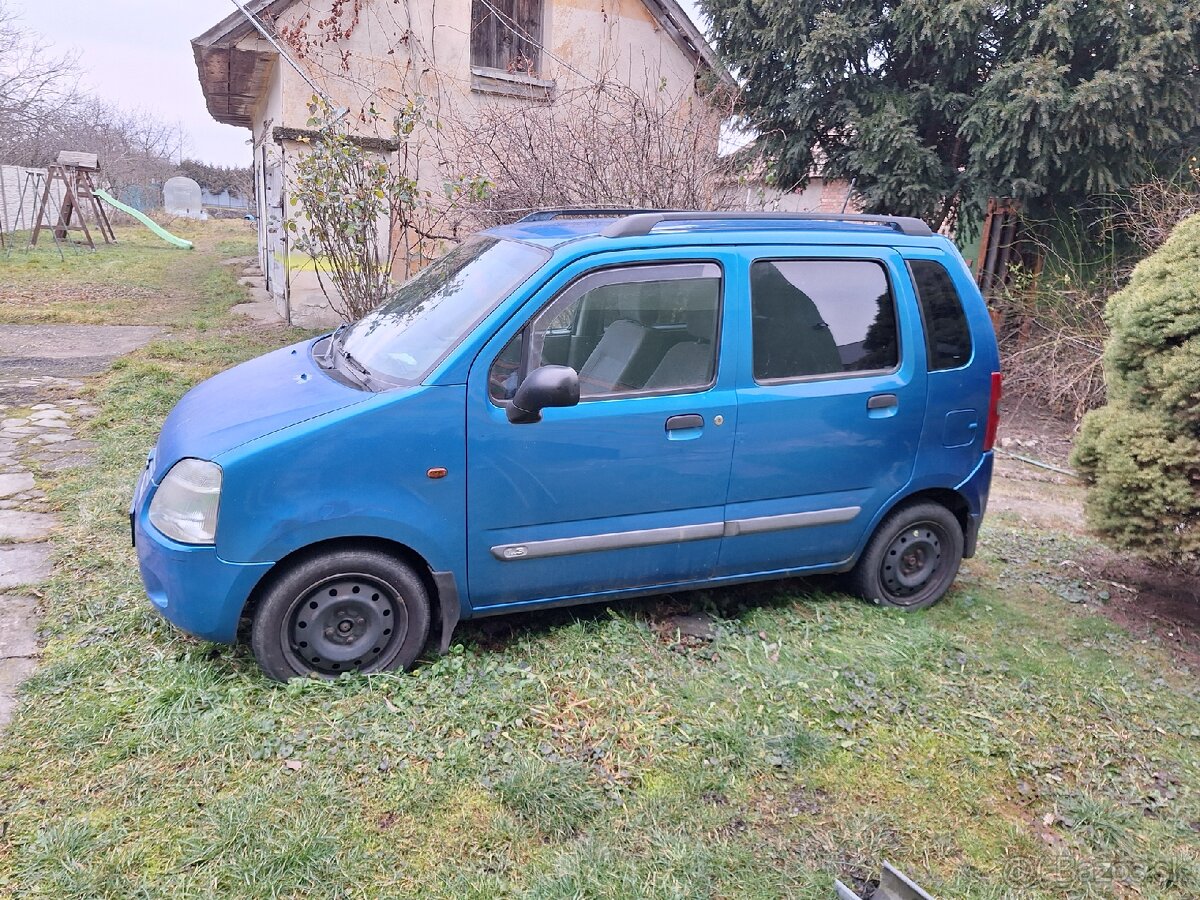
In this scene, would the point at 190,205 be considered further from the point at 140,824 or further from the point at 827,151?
the point at 140,824

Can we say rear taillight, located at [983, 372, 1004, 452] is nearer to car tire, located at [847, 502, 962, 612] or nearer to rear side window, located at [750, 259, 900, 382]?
car tire, located at [847, 502, 962, 612]

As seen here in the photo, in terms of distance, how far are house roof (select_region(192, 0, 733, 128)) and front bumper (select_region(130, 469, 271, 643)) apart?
8537 millimetres

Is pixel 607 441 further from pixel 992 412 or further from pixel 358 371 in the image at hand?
pixel 992 412

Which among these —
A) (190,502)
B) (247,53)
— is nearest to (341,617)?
(190,502)

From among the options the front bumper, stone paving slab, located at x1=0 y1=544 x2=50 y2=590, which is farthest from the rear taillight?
stone paving slab, located at x1=0 y1=544 x2=50 y2=590

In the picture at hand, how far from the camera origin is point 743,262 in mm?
3883

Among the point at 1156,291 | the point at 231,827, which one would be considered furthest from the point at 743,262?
the point at 231,827

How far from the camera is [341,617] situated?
3.43 m

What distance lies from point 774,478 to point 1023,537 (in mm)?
2858

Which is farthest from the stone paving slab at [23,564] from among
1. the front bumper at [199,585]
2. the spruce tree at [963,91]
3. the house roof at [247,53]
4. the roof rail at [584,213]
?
the spruce tree at [963,91]

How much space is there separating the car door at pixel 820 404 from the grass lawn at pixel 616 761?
46 cm

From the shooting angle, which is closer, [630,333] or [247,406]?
[247,406]

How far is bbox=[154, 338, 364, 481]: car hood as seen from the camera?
10.7 ft

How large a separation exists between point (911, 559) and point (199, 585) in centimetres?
337
